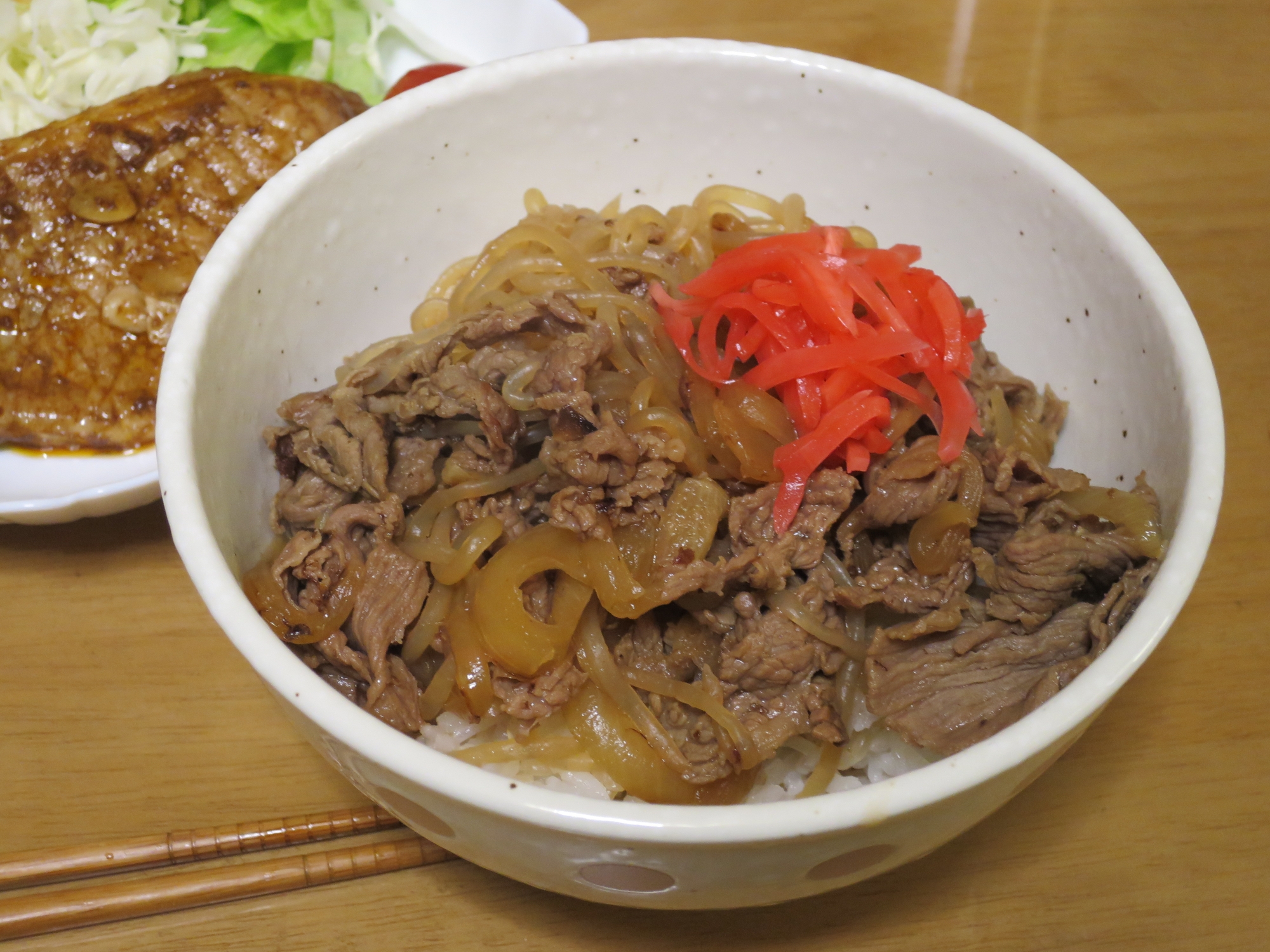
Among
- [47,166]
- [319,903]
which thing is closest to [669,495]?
[319,903]

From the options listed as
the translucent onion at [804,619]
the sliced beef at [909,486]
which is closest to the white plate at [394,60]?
the translucent onion at [804,619]

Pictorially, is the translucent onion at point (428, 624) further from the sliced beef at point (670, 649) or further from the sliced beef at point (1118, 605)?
the sliced beef at point (1118, 605)

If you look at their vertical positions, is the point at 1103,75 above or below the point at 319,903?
above

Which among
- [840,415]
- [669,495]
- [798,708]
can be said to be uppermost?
[840,415]

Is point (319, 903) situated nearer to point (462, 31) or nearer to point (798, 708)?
point (798, 708)

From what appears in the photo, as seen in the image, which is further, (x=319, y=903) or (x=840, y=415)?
(x=319, y=903)

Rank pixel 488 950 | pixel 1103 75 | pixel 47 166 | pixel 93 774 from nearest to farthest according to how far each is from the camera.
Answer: pixel 488 950
pixel 93 774
pixel 47 166
pixel 1103 75

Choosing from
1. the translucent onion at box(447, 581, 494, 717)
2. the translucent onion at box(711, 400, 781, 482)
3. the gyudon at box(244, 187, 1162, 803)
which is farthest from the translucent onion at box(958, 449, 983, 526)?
the translucent onion at box(447, 581, 494, 717)
